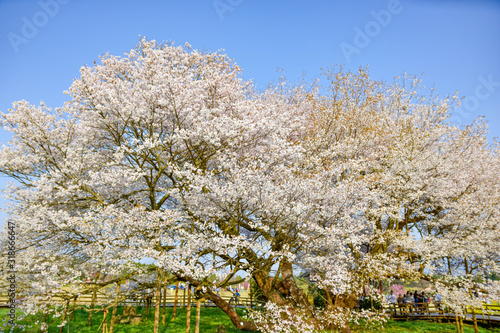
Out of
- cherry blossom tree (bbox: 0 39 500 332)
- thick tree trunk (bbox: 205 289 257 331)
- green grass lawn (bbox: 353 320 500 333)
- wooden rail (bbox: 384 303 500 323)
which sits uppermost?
cherry blossom tree (bbox: 0 39 500 332)

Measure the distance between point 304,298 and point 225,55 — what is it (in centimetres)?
1407

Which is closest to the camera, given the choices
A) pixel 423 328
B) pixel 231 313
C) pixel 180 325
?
pixel 231 313

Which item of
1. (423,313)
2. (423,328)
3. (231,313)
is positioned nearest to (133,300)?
(231,313)

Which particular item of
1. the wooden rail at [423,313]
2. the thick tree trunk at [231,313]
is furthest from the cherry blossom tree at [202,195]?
the wooden rail at [423,313]

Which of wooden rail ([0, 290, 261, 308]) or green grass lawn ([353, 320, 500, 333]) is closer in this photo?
wooden rail ([0, 290, 261, 308])

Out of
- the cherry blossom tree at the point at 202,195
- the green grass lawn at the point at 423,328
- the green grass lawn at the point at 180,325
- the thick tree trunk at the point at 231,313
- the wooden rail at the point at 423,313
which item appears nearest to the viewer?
the cherry blossom tree at the point at 202,195

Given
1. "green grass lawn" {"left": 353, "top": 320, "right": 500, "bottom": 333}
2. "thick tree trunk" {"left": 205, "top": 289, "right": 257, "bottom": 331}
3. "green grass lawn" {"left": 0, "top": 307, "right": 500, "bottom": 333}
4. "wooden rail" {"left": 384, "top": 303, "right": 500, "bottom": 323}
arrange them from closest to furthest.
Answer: "thick tree trunk" {"left": 205, "top": 289, "right": 257, "bottom": 331} → "green grass lawn" {"left": 0, "top": 307, "right": 500, "bottom": 333} → "green grass lawn" {"left": 353, "top": 320, "right": 500, "bottom": 333} → "wooden rail" {"left": 384, "top": 303, "right": 500, "bottom": 323}

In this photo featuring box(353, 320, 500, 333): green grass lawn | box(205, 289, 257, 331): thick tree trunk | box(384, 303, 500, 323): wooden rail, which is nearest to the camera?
box(205, 289, 257, 331): thick tree trunk

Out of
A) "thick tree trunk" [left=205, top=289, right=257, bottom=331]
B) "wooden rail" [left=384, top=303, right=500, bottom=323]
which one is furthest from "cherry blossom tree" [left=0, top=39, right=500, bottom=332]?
"wooden rail" [left=384, top=303, right=500, bottom=323]

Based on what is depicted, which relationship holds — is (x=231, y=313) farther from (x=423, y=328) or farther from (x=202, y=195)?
(x=423, y=328)

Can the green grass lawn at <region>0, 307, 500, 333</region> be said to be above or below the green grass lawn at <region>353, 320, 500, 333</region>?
above

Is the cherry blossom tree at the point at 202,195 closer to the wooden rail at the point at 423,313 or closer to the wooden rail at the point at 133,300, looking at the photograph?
the wooden rail at the point at 133,300

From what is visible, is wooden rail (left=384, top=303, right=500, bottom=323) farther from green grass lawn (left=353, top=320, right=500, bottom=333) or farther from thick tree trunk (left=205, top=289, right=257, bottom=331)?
thick tree trunk (left=205, top=289, right=257, bottom=331)

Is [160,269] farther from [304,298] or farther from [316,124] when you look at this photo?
[316,124]
